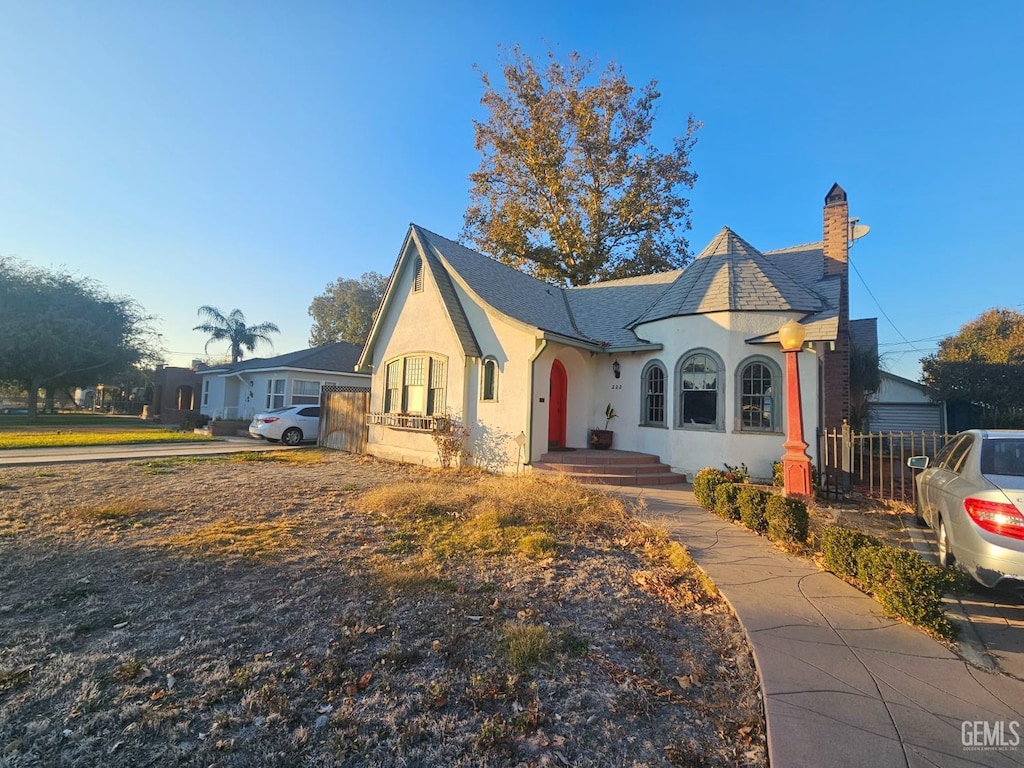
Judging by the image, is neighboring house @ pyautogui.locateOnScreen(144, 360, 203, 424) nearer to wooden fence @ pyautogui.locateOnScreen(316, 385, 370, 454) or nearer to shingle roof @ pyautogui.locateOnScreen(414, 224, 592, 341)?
wooden fence @ pyautogui.locateOnScreen(316, 385, 370, 454)

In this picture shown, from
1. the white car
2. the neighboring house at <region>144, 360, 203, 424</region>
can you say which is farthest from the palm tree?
the white car

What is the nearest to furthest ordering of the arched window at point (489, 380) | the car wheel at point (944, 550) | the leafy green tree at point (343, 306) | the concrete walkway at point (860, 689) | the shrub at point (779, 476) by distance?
the concrete walkway at point (860, 689) → the car wheel at point (944, 550) → the shrub at point (779, 476) → the arched window at point (489, 380) → the leafy green tree at point (343, 306)

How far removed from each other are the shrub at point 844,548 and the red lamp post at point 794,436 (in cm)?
345

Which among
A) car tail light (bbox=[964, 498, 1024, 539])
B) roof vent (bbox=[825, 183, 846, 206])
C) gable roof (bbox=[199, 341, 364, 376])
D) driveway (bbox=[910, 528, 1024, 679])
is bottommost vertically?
driveway (bbox=[910, 528, 1024, 679])

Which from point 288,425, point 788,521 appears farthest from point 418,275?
point 788,521

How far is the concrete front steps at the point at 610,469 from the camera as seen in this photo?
10.2 metres

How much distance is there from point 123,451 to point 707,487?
17.1m

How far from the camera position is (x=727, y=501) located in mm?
7277

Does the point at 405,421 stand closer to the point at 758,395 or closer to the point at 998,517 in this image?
the point at 758,395

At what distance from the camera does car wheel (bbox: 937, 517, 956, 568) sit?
4.89 meters

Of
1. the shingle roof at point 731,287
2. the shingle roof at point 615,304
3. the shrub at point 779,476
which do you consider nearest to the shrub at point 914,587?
the shrub at point 779,476

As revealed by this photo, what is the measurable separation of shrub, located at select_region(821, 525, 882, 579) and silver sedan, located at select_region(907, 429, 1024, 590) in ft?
2.28

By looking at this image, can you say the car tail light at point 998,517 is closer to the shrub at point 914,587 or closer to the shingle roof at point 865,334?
the shrub at point 914,587

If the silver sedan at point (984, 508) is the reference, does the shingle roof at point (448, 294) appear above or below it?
above
